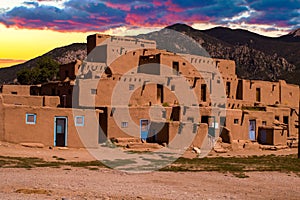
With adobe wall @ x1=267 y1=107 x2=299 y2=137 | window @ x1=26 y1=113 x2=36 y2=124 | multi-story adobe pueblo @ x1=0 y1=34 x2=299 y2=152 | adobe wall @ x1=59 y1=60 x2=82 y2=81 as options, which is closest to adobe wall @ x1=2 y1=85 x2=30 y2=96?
multi-story adobe pueblo @ x1=0 y1=34 x2=299 y2=152

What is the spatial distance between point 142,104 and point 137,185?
62.4 ft

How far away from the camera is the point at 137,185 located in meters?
13.9

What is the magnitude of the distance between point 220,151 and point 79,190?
1596 centimetres

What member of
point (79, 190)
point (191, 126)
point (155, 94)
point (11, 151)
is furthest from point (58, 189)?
point (155, 94)

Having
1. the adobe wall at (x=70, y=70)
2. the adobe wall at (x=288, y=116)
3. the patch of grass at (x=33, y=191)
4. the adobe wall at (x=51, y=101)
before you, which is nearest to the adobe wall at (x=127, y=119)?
the adobe wall at (x=51, y=101)

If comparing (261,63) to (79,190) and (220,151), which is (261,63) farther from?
(79,190)

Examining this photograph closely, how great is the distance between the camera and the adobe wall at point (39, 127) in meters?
22.0

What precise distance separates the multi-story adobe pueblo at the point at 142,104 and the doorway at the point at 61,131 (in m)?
0.05

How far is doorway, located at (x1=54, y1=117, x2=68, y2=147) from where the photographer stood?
2344 cm

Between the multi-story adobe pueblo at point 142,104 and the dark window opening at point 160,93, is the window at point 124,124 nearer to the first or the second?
the multi-story adobe pueblo at point 142,104

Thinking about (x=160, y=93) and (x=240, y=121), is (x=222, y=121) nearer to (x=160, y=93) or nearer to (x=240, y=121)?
(x=240, y=121)

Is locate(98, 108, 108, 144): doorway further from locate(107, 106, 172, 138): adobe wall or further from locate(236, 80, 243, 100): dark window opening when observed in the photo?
locate(236, 80, 243, 100): dark window opening

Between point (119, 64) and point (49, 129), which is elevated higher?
point (119, 64)

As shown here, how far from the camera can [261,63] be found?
96.1m
